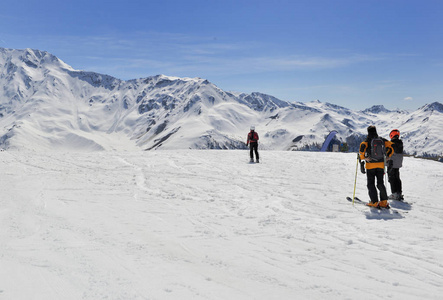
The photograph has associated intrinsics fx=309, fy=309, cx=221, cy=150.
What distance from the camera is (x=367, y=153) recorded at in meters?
10.1

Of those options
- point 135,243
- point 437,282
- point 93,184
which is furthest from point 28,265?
point 93,184

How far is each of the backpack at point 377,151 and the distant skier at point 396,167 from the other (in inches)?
66.2

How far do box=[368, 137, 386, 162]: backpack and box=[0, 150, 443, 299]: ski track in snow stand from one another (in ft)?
5.53

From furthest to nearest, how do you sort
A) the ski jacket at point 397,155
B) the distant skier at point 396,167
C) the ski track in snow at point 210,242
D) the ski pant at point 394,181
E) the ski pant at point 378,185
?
1. the ski jacket at point 397,155
2. the ski pant at point 394,181
3. the distant skier at point 396,167
4. the ski pant at point 378,185
5. the ski track in snow at point 210,242

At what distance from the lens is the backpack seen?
9828 millimetres

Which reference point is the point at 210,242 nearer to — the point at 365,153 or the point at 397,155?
the point at 365,153

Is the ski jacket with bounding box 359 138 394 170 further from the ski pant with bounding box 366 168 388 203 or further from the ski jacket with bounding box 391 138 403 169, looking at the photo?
the ski jacket with bounding box 391 138 403 169

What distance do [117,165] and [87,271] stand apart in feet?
45.6

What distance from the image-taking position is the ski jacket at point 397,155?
37.5ft

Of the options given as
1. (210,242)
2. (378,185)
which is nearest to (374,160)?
(378,185)

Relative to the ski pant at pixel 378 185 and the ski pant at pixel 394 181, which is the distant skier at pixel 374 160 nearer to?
the ski pant at pixel 378 185

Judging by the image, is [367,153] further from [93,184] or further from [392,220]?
[93,184]

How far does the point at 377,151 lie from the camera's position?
32.3 feet

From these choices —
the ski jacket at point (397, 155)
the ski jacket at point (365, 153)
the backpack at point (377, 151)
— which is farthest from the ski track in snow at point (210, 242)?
the backpack at point (377, 151)
